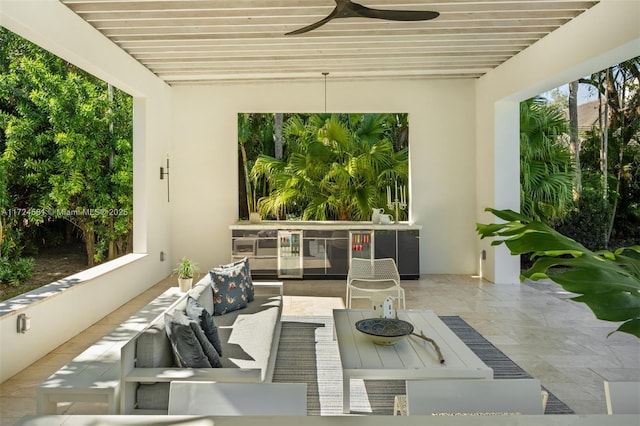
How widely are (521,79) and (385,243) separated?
2.81 meters

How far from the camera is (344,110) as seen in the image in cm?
764

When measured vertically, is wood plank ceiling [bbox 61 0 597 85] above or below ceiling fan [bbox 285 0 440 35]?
above

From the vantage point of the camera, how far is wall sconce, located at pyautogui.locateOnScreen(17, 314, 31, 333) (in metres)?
3.69

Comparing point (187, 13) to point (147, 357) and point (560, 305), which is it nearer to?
point (147, 357)

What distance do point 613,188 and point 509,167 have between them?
2520 millimetres

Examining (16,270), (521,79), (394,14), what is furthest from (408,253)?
(16,270)

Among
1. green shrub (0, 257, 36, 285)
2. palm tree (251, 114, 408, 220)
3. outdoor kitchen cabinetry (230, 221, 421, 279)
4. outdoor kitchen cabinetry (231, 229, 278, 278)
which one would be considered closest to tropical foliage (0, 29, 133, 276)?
green shrub (0, 257, 36, 285)

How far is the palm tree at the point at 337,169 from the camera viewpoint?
25.1 feet

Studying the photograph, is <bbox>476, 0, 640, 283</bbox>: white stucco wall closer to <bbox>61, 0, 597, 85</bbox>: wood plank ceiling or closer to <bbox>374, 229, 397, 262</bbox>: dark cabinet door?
<bbox>61, 0, 597, 85</bbox>: wood plank ceiling

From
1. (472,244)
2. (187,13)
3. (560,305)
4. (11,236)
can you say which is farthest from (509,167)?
(11,236)

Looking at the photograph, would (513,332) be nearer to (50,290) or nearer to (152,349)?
(152,349)

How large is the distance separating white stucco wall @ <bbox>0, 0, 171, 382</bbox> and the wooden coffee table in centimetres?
245

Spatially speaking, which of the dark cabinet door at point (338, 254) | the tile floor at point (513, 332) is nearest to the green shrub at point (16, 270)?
the tile floor at point (513, 332)

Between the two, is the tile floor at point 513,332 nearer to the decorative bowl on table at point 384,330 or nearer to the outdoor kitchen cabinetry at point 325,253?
the outdoor kitchen cabinetry at point 325,253
